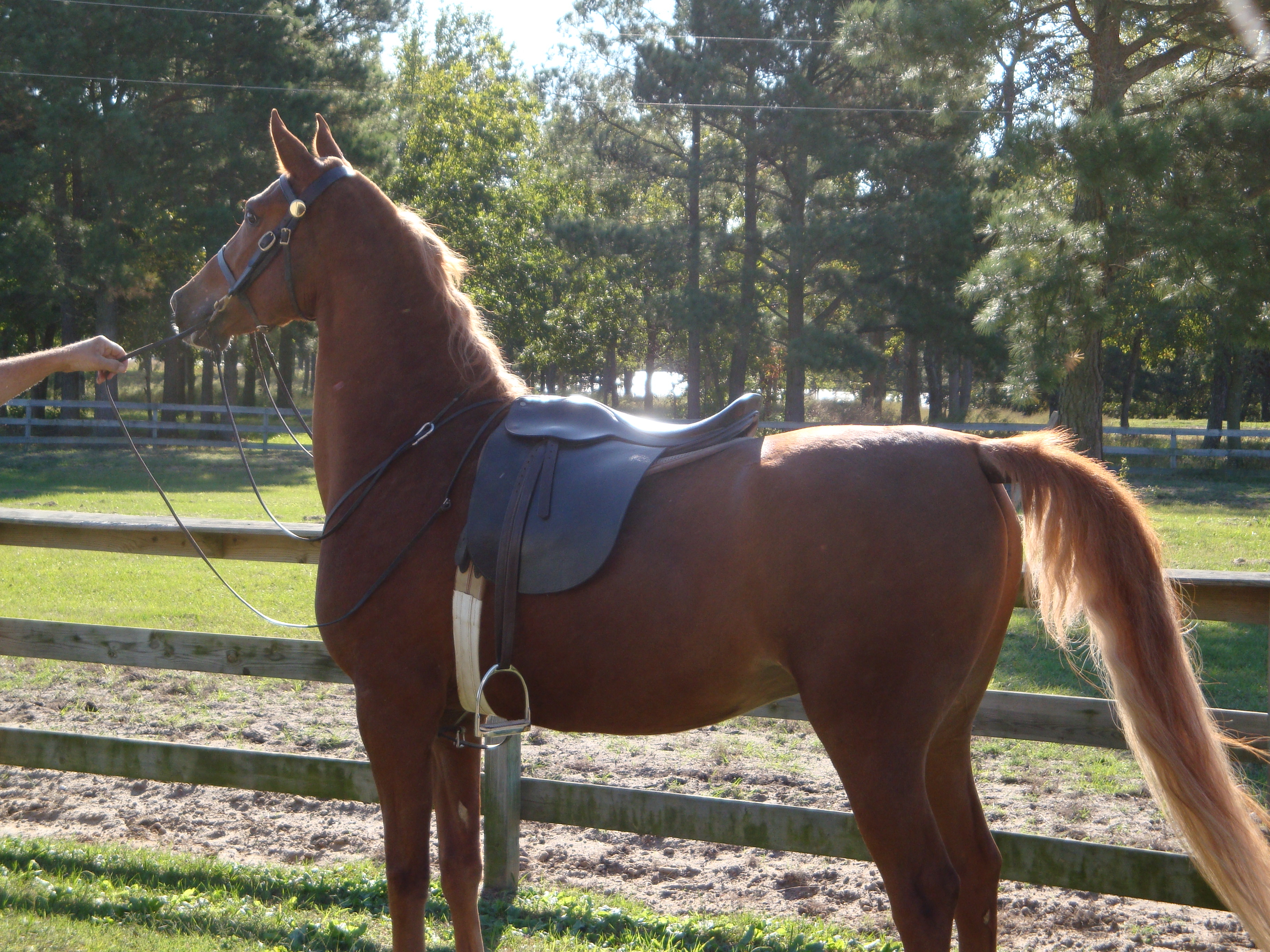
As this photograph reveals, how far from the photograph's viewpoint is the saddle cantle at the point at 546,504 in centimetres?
249

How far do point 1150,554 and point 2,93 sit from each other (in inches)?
1083

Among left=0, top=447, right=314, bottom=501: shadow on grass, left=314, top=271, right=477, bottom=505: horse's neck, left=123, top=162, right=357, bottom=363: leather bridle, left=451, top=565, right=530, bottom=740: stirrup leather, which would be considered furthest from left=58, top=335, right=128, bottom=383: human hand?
left=0, top=447, right=314, bottom=501: shadow on grass

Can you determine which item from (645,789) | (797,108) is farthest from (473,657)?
(797,108)

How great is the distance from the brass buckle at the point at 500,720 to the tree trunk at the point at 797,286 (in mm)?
22619

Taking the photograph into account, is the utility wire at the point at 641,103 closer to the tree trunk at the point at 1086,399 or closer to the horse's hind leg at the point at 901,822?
the tree trunk at the point at 1086,399

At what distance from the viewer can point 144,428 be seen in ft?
82.4

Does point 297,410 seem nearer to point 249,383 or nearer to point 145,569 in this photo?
point 145,569

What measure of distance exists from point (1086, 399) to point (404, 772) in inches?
486

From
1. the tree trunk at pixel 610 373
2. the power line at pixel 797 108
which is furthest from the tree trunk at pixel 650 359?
the power line at pixel 797 108

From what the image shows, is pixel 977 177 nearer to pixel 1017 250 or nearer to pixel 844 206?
pixel 844 206

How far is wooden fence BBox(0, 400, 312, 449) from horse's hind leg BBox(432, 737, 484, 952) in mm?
20610

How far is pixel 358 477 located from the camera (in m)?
2.89

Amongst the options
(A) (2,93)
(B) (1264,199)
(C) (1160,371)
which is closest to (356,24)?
(A) (2,93)

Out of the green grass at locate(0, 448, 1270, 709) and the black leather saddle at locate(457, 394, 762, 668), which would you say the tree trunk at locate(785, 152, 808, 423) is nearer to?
the green grass at locate(0, 448, 1270, 709)
